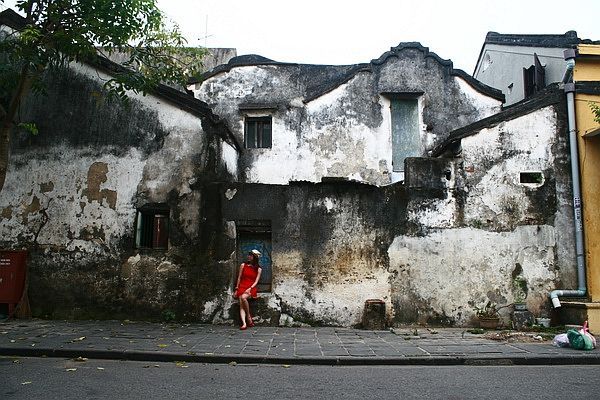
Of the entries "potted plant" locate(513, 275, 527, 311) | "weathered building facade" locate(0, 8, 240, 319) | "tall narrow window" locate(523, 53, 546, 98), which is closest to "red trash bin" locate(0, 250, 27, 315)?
"weathered building facade" locate(0, 8, 240, 319)

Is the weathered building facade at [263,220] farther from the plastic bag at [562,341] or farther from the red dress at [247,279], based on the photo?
the plastic bag at [562,341]

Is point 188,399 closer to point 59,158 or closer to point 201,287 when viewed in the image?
point 201,287

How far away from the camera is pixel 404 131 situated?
54.4 feet

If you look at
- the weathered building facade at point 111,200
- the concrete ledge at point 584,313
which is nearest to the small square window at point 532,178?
the concrete ledge at point 584,313

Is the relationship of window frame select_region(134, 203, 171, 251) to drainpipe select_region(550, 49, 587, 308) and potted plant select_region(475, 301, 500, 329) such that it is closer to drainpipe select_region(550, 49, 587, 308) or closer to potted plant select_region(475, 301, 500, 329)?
potted plant select_region(475, 301, 500, 329)

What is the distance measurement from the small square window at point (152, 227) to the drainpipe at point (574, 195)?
29.6ft

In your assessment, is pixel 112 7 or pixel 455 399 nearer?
pixel 455 399

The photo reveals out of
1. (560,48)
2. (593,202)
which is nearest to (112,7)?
(593,202)

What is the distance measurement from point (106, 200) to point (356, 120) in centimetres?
876

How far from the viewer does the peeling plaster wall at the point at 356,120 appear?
54.3 ft

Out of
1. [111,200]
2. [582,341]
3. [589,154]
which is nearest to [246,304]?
[111,200]

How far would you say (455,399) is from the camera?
529 centimetres

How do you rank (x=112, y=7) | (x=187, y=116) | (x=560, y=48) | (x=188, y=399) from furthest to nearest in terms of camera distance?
(x=560, y=48)
(x=187, y=116)
(x=112, y=7)
(x=188, y=399)

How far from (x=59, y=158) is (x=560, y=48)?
15907 millimetres
